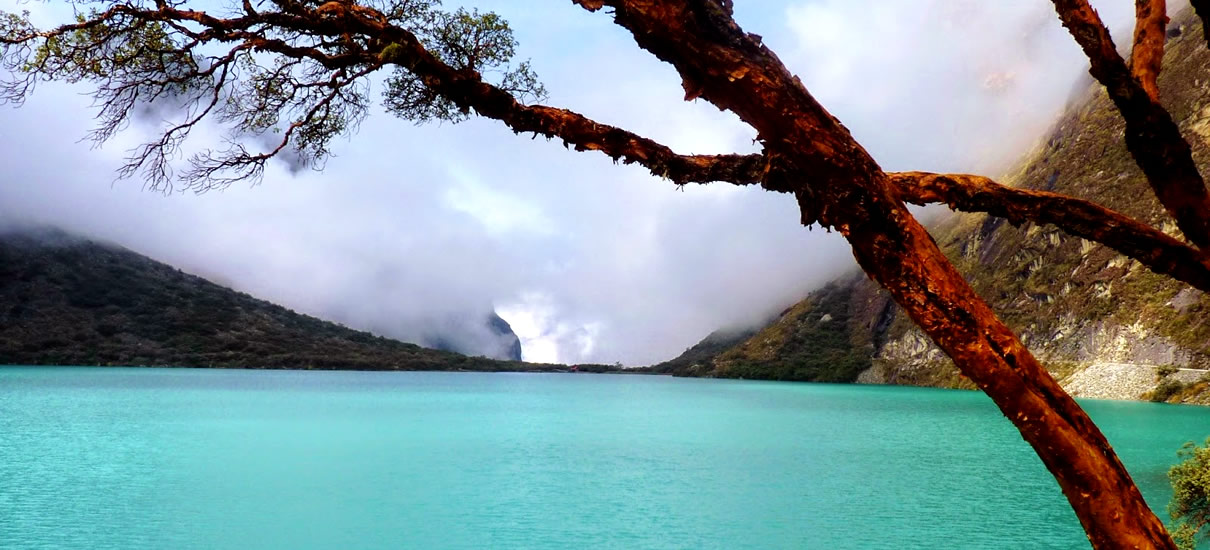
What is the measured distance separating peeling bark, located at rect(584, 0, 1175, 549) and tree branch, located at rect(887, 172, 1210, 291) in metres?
1.53

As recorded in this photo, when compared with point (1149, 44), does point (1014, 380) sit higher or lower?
lower

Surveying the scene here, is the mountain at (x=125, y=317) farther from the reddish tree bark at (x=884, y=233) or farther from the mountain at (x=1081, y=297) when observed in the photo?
the reddish tree bark at (x=884, y=233)

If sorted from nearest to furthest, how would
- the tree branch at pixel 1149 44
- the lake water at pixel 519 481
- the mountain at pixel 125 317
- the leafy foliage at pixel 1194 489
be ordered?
1. the tree branch at pixel 1149 44
2. the leafy foliage at pixel 1194 489
3. the lake water at pixel 519 481
4. the mountain at pixel 125 317

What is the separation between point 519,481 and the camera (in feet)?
103

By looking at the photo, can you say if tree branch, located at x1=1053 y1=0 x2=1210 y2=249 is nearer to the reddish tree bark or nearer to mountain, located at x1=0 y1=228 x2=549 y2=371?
the reddish tree bark

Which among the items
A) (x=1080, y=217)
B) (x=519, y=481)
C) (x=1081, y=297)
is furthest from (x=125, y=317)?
(x=1080, y=217)

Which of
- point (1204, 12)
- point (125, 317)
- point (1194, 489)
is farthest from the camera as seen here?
point (125, 317)

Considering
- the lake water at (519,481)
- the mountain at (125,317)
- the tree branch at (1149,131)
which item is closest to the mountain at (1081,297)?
the lake water at (519,481)

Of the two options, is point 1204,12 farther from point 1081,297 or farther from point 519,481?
point 1081,297

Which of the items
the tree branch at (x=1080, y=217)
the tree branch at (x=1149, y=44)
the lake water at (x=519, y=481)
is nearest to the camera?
the tree branch at (x=1080, y=217)

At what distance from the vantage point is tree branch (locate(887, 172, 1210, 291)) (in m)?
5.07

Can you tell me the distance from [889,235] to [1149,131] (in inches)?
119

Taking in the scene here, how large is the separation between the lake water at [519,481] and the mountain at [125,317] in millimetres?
79294

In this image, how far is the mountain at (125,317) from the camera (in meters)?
125
